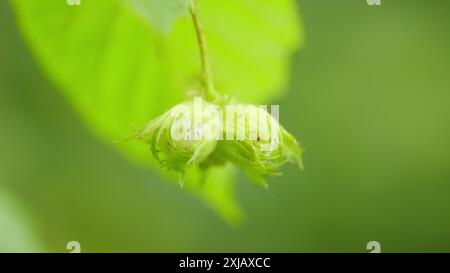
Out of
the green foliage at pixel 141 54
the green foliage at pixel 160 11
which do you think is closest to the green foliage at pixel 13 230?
the green foliage at pixel 141 54

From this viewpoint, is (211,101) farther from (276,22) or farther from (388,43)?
(388,43)

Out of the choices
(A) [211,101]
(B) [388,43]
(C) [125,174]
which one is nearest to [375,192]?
(B) [388,43]

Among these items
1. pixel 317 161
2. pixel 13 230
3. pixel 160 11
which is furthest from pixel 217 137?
pixel 317 161

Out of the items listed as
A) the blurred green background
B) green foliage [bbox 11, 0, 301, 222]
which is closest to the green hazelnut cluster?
green foliage [bbox 11, 0, 301, 222]

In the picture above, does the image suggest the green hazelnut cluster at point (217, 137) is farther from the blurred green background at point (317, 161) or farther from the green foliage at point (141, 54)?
the blurred green background at point (317, 161)

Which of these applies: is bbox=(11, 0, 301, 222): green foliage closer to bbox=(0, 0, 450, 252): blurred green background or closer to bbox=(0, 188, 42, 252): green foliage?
bbox=(0, 188, 42, 252): green foliage
